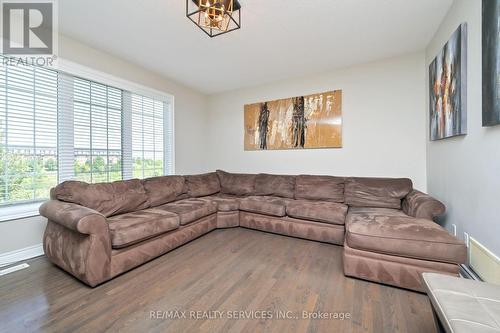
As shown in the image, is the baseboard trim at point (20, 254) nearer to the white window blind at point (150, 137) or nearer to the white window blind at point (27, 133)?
the white window blind at point (27, 133)

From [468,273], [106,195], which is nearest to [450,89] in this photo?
[468,273]

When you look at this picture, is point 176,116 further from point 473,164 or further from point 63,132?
point 473,164

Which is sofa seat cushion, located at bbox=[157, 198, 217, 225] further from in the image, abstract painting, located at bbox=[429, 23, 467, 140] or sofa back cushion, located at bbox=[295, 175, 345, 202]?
abstract painting, located at bbox=[429, 23, 467, 140]

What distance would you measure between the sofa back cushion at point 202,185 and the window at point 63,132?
751 millimetres

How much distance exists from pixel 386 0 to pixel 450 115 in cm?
124

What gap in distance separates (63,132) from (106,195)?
3.25 ft

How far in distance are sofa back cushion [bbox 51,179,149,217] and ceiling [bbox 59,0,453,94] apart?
1768 millimetres

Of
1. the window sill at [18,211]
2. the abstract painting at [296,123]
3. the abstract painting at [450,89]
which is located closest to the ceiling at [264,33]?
the abstract painting at [450,89]

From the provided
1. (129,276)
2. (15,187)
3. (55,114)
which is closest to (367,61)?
(129,276)

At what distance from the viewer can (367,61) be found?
310 cm

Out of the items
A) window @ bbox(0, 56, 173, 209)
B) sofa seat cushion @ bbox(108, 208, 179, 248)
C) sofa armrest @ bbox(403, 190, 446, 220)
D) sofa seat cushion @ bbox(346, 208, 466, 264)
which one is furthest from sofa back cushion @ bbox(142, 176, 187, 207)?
sofa armrest @ bbox(403, 190, 446, 220)

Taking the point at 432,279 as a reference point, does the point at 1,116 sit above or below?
above

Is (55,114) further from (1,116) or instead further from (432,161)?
(432,161)

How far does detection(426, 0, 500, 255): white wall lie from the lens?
1.46m
